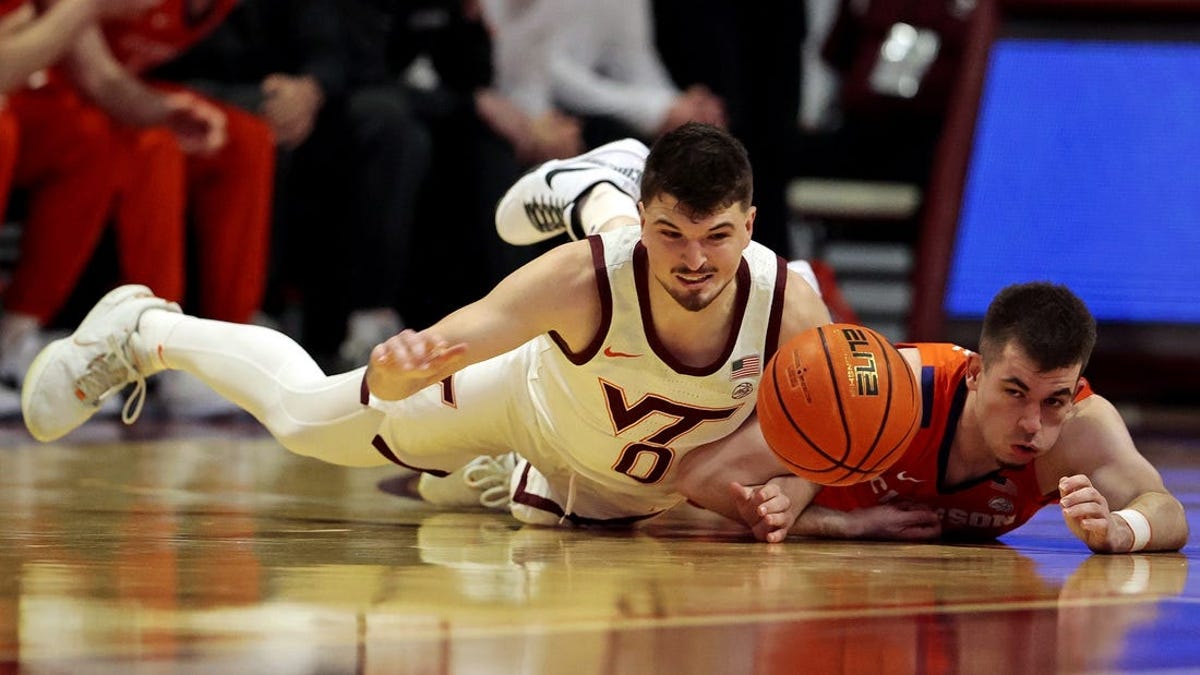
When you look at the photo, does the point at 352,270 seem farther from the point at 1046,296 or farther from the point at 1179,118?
→ the point at 1046,296

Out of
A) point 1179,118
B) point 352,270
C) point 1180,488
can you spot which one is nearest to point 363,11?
point 352,270

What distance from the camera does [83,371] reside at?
4535 mm

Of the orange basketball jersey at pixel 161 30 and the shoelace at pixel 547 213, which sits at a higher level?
the shoelace at pixel 547 213

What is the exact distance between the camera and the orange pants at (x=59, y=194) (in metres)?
6.92

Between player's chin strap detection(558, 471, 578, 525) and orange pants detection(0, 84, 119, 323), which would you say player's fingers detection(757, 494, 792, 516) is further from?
orange pants detection(0, 84, 119, 323)

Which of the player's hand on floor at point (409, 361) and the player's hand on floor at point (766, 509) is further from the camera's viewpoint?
the player's hand on floor at point (766, 509)

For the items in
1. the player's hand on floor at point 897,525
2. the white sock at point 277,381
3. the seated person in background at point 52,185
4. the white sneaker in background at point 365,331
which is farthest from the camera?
the white sneaker in background at point 365,331

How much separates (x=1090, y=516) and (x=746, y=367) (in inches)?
32.1

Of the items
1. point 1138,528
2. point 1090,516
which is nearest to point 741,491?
point 1090,516

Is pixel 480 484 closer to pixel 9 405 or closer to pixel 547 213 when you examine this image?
pixel 547 213

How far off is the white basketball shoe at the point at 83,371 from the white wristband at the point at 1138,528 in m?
2.53

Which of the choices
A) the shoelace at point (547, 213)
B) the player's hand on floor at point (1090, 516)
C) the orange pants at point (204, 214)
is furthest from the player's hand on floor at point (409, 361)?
the orange pants at point (204, 214)

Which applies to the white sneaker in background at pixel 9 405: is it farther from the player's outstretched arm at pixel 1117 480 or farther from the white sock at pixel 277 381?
the player's outstretched arm at pixel 1117 480

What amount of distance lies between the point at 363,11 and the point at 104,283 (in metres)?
1.77
